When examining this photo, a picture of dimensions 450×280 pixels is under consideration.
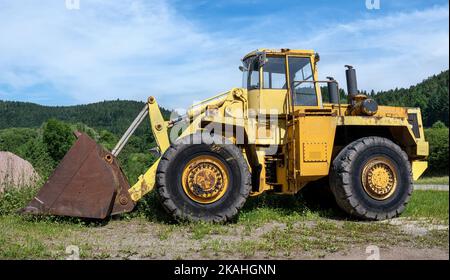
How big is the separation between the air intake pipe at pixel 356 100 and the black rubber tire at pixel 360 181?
22.4 inches

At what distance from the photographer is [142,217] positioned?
8359 mm

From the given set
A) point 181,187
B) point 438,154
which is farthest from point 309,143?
point 438,154

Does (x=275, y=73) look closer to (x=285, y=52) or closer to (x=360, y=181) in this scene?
(x=285, y=52)

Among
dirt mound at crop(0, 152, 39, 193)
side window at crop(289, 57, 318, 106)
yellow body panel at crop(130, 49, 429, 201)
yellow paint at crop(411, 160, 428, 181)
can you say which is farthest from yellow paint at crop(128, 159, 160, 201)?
yellow paint at crop(411, 160, 428, 181)

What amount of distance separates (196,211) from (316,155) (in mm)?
2361

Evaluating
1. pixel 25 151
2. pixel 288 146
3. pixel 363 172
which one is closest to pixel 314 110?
pixel 288 146

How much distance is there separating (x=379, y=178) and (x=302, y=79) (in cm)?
236

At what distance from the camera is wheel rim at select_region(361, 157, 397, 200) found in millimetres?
8289

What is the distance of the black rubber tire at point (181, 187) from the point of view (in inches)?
301

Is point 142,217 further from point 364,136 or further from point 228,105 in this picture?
point 364,136

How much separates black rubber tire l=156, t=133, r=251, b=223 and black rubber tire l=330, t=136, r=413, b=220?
1656 millimetres

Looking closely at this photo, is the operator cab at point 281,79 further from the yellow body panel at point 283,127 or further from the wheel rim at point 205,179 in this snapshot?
the wheel rim at point 205,179

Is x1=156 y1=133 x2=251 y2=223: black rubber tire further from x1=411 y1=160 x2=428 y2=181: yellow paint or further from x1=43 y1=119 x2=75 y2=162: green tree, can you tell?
x1=43 y1=119 x2=75 y2=162: green tree
